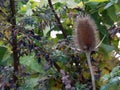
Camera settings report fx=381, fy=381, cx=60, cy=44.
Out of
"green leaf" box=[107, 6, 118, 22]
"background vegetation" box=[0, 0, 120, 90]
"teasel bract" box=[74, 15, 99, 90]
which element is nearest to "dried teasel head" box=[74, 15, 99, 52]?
"teasel bract" box=[74, 15, 99, 90]

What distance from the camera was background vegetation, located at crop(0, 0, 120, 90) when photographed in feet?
4.35

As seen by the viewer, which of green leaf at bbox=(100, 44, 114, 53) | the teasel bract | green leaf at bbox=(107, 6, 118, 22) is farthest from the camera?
green leaf at bbox=(107, 6, 118, 22)

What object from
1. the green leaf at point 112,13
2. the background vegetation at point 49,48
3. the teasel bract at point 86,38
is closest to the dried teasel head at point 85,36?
the teasel bract at point 86,38

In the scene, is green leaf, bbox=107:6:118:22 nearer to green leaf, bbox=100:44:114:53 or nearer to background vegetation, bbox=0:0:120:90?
background vegetation, bbox=0:0:120:90

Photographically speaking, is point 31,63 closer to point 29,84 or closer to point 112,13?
point 29,84

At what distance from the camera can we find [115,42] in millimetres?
1592

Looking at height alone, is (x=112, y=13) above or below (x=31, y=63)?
above

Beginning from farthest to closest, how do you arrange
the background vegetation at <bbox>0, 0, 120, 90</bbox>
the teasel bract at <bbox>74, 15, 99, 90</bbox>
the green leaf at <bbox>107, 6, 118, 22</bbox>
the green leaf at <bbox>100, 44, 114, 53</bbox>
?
the green leaf at <bbox>107, 6, 118, 22</bbox>
the green leaf at <bbox>100, 44, 114, 53</bbox>
the background vegetation at <bbox>0, 0, 120, 90</bbox>
the teasel bract at <bbox>74, 15, 99, 90</bbox>

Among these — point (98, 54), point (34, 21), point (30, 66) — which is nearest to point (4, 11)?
point (34, 21)

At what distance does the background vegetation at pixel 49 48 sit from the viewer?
1.33 m

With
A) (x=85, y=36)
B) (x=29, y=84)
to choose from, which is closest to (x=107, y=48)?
(x=29, y=84)

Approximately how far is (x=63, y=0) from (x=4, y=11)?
0.29m

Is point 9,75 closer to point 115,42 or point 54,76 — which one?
point 54,76

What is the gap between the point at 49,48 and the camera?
1.35 m
